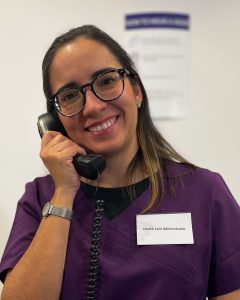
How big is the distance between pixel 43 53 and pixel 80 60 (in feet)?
1.77

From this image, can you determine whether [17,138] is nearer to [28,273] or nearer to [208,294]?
[28,273]

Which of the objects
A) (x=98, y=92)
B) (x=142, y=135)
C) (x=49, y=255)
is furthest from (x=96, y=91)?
(x=49, y=255)

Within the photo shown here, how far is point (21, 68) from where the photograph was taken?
1.51 m

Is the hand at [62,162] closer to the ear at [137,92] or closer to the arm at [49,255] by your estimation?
the arm at [49,255]

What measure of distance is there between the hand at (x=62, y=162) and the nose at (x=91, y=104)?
12 cm

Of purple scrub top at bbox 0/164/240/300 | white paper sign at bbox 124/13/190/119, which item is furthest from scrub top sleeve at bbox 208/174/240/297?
white paper sign at bbox 124/13/190/119

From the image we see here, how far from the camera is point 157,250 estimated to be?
995 mm

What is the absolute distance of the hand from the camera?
3.42 feet

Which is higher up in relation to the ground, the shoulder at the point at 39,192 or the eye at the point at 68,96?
the eye at the point at 68,96

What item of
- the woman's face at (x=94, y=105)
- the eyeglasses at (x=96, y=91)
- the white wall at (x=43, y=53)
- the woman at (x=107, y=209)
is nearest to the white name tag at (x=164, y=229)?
the woman at (x=107, y=209)

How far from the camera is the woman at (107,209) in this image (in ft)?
3.16

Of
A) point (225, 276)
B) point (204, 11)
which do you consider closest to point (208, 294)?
point (225, 276)

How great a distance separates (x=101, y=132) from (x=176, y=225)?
333 mm

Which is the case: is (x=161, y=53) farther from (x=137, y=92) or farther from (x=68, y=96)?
(x=68, y=96)
